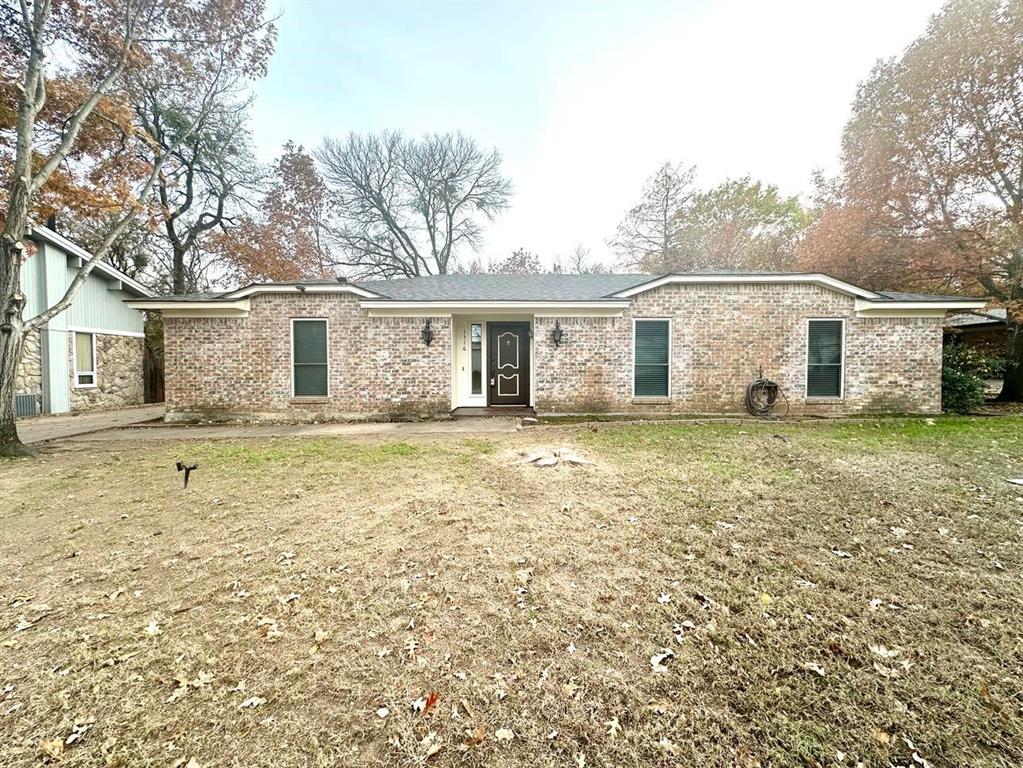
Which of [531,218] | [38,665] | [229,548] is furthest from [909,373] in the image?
[531,218]

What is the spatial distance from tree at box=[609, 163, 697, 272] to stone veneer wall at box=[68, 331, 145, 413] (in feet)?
75.0

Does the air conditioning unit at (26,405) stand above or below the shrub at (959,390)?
below

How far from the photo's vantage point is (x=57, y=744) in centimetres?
154

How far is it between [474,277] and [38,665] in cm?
1112

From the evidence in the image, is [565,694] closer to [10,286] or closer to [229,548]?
[229,548]

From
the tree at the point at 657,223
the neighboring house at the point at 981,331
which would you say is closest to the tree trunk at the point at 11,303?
the tree at the point at 657,223

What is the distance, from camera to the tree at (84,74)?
6.52 metres

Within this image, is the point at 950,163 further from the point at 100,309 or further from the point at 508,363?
the point at 100,309

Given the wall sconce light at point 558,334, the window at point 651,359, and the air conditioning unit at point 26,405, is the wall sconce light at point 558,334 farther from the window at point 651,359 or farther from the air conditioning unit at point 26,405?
the air conditioning unit at point 26,405

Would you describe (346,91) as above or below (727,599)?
above

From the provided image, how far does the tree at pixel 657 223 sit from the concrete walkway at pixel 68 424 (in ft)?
73.3

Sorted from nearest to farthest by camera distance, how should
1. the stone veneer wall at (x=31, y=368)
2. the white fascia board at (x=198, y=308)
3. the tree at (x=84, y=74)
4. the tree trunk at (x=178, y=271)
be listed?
the tree at (x=84, y=74), the white fascia board at (x=198, y=308), the stone veneer wall at (x=31, y=368), the tree trunk at (x=178, y=271)

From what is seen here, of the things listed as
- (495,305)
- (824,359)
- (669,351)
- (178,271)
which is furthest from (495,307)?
(178,271)

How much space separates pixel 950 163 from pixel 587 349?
1067 centimetres
